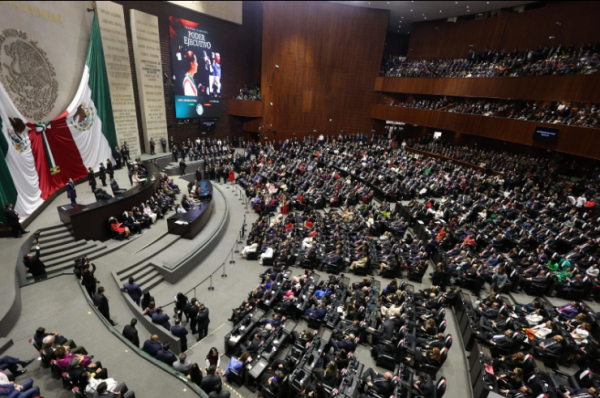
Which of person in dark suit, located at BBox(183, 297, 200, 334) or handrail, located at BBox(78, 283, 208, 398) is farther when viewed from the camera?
person in dark suit, located at BBox(183, 297, 200, 334)

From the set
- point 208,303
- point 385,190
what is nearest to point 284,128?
point 385,190

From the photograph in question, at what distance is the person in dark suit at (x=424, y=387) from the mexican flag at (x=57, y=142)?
1237 cm

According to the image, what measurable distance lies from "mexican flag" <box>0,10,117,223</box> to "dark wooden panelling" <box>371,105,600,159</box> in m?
22.0

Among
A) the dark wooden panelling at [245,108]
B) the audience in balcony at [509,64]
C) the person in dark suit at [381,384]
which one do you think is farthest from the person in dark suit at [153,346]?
the dark wooden panelling at [245,108]

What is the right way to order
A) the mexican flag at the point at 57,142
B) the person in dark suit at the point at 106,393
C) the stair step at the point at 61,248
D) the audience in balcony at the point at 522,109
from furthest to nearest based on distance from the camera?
the audience in balcony at the point at 522,109 → the mexican flag at the point at 57,142 → the stair step at the point at 61,248 → the person in dark suit at the point at 106,393

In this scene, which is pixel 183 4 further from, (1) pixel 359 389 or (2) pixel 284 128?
(1) pixel 359 389

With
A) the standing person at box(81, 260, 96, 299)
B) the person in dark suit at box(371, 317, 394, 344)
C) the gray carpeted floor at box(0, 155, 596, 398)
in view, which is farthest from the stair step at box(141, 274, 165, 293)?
the person in dark suit at box(371, 317, 394, 344)

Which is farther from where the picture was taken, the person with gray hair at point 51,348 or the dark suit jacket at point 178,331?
the dark suit jacket at point 178,331

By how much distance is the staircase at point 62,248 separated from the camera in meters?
9.03

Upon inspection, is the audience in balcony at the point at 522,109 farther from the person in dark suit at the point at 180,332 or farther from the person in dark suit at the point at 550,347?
the person in dark suit at the point at 180,332

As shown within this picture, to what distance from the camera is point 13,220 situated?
29.6 ft

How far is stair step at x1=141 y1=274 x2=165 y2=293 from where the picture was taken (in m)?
9.48

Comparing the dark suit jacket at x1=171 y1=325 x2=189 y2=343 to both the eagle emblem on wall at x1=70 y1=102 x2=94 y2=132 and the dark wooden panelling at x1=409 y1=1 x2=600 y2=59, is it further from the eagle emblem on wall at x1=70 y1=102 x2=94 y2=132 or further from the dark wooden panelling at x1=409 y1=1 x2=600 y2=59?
the dark wooden panelling at x1=409 y1=1 x2=600 y2=59

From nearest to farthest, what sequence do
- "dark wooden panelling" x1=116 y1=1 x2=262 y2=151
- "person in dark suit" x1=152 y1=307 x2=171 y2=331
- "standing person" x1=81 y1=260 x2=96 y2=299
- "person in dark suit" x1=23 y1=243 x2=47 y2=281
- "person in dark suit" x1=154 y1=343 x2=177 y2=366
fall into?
"person in dark suit" x1=154 y1=343 x2=177 y2=366, "person in dark suit" x1=152 y1=307 x2=171 y2=331, "standing person" x1=81 y1=260 x2=96 y2=299, "person in dark suit" x1=23 y1=243 x2=47 y2=281, "dark wooden panelling" x1=116 y1=1 x2=262 y2=151
